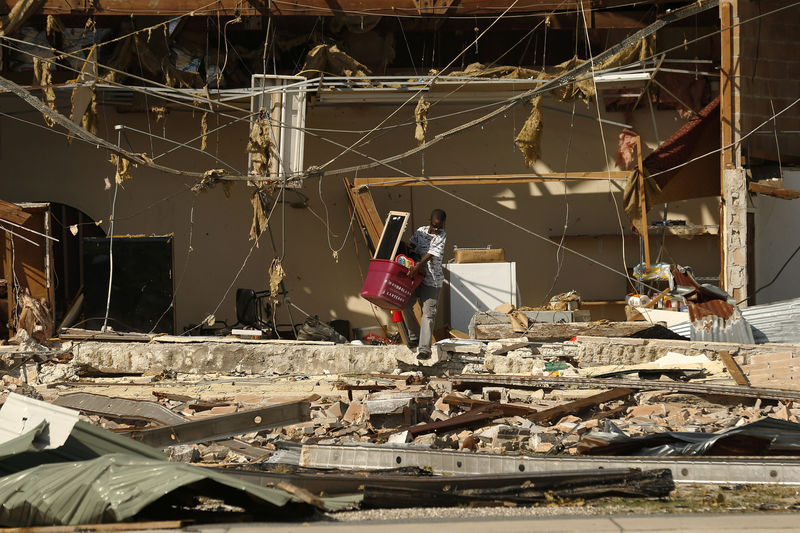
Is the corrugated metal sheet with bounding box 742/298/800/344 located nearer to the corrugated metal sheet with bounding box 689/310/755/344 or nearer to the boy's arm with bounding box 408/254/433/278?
the corrugated metal sheet with bounding box 689/310/755/344

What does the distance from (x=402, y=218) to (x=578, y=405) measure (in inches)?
168

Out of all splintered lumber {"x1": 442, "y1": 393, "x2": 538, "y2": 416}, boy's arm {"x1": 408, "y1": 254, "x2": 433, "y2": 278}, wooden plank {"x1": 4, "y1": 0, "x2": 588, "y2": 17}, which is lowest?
splintered lumber {"x1": 442, "y1": 393, "x2": 538, "y2": 416}

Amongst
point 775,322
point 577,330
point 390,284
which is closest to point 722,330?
point 775,322

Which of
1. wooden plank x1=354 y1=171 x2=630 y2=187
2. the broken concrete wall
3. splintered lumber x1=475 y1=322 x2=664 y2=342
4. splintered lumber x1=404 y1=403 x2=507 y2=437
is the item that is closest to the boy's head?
the broken concrete wall

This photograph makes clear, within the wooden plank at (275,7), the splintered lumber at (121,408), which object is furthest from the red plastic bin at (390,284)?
the wooden plank at (275,7)

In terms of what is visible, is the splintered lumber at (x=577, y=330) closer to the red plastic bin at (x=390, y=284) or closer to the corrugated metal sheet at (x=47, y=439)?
the red plastic bin at (x=390, y=284)

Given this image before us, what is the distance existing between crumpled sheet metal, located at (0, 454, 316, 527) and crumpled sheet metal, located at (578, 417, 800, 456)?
274 cm

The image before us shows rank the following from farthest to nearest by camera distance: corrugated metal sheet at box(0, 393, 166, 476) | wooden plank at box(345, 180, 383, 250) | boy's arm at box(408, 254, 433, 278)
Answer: wooden plank at box(345, 180, 383, 250) < boy's arm at box(408, 254, 433, 278) < corrugated metal sheet at box(0, 393, 166, 476)

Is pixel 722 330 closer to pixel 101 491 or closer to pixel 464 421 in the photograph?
pixel 464 421

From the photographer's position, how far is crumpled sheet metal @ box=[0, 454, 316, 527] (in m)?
4.48

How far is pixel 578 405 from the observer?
840cm

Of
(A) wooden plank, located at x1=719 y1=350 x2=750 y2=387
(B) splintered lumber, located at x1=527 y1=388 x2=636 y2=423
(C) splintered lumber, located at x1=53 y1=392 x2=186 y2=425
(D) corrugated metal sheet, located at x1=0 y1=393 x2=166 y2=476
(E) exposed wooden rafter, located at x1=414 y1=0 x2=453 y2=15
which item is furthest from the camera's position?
(E) exposed wooden rafter, located at x1=414 y1=0 x2=453 y2=15

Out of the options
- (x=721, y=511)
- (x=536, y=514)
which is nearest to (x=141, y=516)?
(x=536, y=514)

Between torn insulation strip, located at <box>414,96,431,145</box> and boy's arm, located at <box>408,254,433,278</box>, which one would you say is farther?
torn insulation strip, located at <box>414,96,431,145</box>
